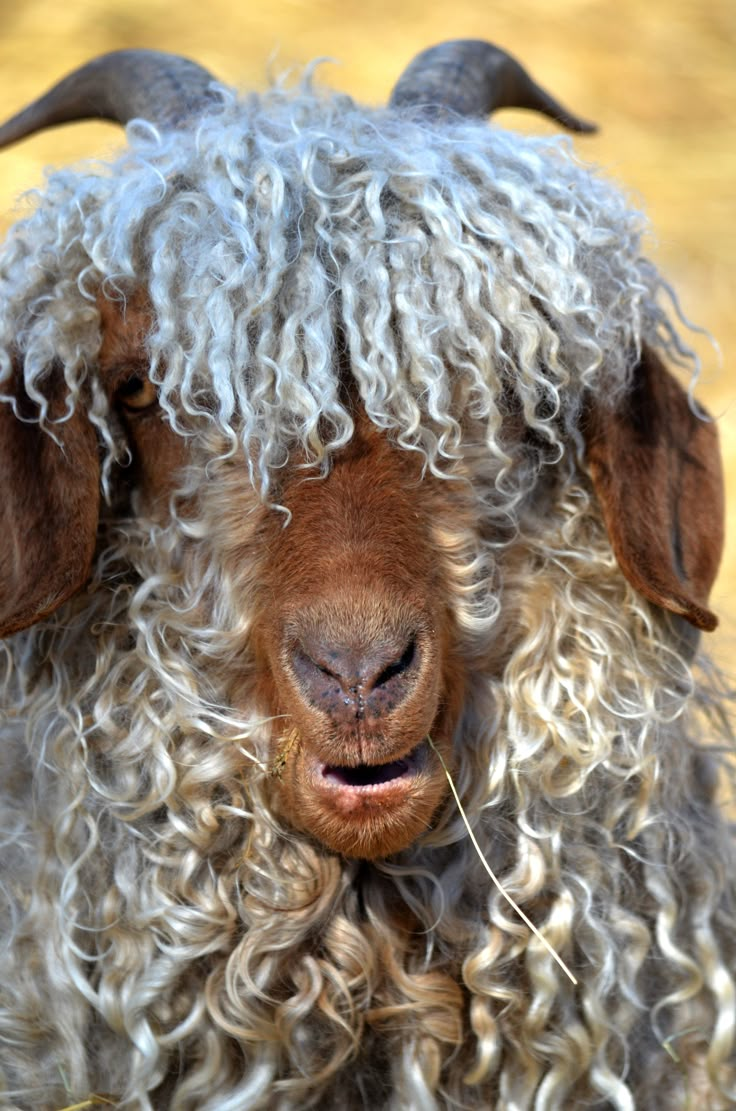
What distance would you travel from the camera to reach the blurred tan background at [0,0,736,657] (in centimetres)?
821

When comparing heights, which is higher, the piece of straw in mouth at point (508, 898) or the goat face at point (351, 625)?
the goat face at point (351, 625)

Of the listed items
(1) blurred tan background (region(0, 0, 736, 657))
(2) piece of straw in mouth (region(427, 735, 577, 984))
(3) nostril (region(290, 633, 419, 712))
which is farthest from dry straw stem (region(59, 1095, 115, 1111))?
(1) blurred tan background (region(0, 0, 736, 657))

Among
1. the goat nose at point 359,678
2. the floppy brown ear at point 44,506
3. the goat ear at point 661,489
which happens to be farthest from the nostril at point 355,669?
the goat ear at point 661,489

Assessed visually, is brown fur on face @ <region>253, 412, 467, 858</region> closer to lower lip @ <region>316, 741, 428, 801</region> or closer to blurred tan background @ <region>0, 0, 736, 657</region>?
lower lip @ <region>316, 741, 428, 801</region>

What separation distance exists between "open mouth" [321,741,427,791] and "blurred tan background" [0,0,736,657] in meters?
5.55

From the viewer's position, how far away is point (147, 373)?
8.07 feet

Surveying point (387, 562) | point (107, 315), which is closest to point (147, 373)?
point (107, 315)

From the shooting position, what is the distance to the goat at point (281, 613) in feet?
7.78

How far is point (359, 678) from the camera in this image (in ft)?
6.89

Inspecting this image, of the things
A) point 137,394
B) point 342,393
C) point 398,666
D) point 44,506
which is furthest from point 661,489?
point 44,506

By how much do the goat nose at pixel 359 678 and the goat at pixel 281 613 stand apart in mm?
131

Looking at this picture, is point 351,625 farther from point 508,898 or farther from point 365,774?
point 508,898

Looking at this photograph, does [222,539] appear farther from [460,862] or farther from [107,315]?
[460,862]

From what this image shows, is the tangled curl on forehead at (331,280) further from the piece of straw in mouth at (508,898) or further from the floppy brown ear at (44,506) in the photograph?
the piece of straw in mouth at (508,898)
